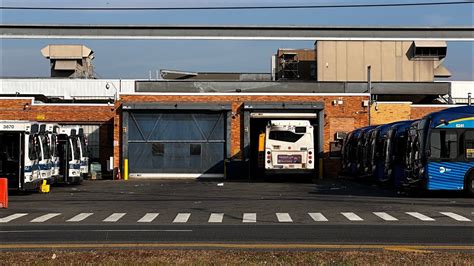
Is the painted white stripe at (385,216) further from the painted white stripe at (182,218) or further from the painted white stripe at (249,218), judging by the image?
the painted white stripe at (182,218)

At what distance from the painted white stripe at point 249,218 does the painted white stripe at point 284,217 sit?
0.62 m

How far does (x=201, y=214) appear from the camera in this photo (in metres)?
19.1

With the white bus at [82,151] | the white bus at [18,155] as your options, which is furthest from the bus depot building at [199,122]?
the white bus at [18,155]

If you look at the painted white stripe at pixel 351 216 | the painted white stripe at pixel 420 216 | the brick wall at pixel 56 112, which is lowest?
the painted white stripe at pixel 351 216

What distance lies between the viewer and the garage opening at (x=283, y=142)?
1447 inches

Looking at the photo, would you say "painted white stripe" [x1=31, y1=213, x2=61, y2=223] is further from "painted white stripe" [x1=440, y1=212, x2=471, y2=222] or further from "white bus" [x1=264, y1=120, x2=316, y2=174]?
"white bus" [x1=264, y1=120, x2=316, y2=174]

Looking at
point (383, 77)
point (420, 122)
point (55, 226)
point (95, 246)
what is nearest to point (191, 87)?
point (383, 77)

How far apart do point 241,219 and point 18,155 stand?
12.9 m

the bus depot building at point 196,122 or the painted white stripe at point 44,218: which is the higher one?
the bus depot building at point 196,122

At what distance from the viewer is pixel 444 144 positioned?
1017 inches

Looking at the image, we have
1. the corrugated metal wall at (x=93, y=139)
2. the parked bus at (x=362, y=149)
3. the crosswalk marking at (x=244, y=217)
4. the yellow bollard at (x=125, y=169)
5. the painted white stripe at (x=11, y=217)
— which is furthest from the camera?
the corrugated metal wall at (x=93, y=139)

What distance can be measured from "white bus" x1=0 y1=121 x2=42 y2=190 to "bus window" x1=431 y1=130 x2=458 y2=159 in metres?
15.2

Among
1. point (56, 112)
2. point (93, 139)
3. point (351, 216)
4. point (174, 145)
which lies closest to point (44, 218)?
point (351, 216)

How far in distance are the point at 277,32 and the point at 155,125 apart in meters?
29.0
